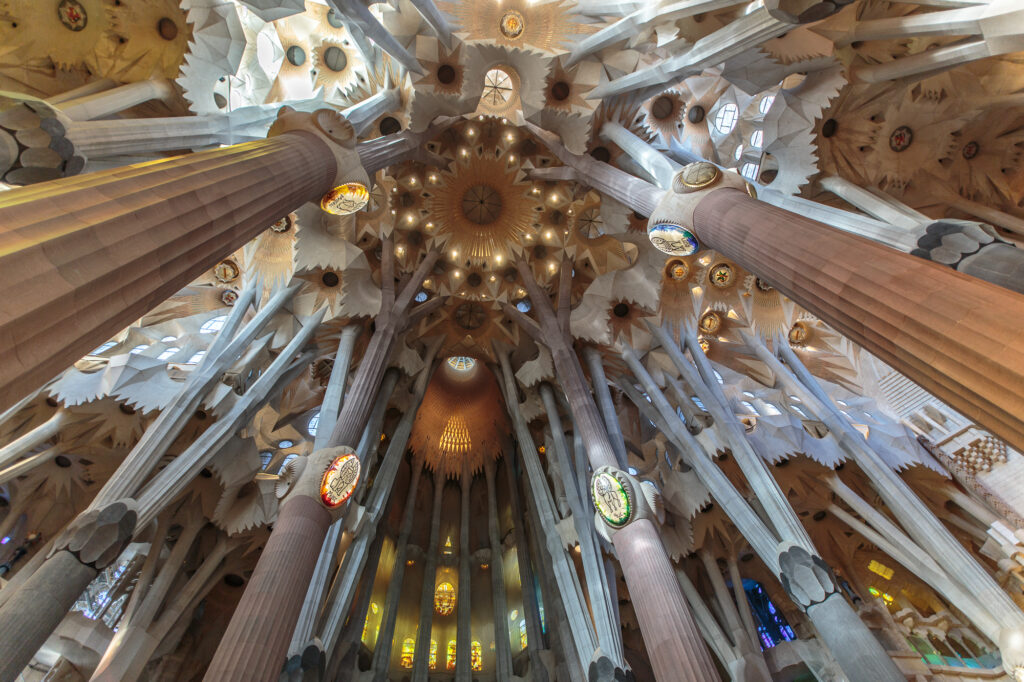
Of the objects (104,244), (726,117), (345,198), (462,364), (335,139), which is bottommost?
(104,244)

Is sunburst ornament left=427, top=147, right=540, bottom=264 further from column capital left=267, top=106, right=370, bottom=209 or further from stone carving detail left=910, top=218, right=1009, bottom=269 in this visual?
stone carving detail left=910, top=218, right=1009, bottom=269

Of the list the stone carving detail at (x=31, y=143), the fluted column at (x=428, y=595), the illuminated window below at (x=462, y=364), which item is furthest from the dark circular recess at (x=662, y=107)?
the fluted column at (x=428, y=595)

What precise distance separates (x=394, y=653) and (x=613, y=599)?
977 cm

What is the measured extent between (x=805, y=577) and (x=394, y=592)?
466 inches

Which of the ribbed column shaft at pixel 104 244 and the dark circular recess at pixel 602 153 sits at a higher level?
the dark circular recess at pixel 602 153

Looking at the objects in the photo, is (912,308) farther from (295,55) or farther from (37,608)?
(295,55)

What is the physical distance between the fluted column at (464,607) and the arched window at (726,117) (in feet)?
51.0

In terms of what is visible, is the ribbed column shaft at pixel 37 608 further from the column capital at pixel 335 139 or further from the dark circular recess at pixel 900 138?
the dark circular recess at pixel 900 138

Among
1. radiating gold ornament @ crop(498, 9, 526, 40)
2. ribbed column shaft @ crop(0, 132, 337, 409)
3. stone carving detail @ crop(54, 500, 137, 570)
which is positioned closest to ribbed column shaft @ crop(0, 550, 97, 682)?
stone carving detail @ crop(54, 500, 137, 570)

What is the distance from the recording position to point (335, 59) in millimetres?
13352

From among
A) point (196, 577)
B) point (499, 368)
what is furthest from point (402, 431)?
point (196, 577)

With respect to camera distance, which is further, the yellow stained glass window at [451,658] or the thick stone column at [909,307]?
the yellow stained glass window at [451,658]

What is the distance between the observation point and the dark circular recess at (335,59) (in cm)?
1324

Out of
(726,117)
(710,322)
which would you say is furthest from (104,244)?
(726,117)
